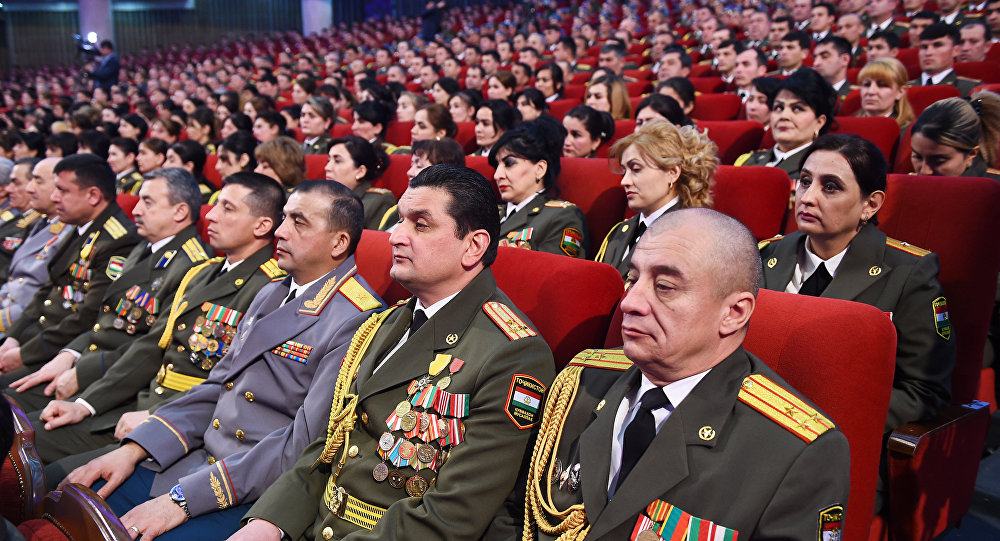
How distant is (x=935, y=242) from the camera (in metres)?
1.90

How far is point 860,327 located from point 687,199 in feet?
3.69

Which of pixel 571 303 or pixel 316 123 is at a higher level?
pixel 316 123

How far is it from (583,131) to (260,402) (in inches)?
84.3

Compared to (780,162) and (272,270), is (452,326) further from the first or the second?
(780,162)

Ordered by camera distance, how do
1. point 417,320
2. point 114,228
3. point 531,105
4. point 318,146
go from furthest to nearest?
point 318,146 < point 531,105 < point 114,228 < point 417,320

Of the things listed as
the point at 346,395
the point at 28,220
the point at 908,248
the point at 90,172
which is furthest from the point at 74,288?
the point at 908,248

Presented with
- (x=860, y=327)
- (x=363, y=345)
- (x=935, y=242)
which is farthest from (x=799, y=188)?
(x=363, y=345)

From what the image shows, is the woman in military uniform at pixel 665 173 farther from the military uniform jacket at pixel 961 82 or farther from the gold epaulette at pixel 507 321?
the military uniform jacket at pixel 961 82

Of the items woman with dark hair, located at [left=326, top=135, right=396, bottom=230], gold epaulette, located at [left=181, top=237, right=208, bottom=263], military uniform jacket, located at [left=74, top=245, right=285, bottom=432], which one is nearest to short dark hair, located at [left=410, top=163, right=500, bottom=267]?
military uniform jacket, located at [left=74, top=245, right=285, bottom=432]

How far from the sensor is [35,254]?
3.48 m

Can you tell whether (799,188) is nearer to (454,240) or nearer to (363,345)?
(454,240)

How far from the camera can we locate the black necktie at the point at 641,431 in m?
1.14

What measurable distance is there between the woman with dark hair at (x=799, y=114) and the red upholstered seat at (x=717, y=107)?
1534 mm

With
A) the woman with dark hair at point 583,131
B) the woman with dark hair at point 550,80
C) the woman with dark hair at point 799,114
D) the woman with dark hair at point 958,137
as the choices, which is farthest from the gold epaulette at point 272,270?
the woman with dark hair at point 550,80
